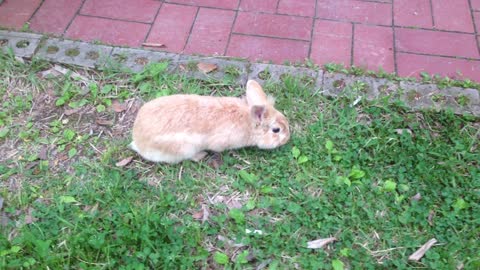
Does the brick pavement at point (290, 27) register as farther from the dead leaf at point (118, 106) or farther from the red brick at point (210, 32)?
the dead leaf at point (118, 106)

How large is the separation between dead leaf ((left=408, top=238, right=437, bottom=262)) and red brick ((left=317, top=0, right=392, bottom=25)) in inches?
85.8

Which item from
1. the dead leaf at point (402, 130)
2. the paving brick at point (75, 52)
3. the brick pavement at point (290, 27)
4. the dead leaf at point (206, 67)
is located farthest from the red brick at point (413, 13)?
the paving brick at point (75, 52)

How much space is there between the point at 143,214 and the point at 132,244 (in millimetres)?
205

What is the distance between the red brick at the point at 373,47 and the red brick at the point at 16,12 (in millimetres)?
3021

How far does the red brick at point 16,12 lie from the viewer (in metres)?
4.21

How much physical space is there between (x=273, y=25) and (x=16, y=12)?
241 centimetres

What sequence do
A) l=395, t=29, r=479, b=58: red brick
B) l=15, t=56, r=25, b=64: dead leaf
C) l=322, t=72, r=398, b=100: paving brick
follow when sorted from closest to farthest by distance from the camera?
l=322, t=72, r=398, b=100: paving brick → l=15, t=56, r=25, b=64: dead leaf → l=395, t=29, r=479, b=58: red brick

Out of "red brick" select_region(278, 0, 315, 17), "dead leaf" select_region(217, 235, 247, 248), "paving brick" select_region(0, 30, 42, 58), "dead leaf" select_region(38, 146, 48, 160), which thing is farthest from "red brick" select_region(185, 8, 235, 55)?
"dead leaf" select_region(217, 235, 247, 248)

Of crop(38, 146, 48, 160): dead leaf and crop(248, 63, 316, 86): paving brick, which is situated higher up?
crop(248, 63, 316, 86): paving brick

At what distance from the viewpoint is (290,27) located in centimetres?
422

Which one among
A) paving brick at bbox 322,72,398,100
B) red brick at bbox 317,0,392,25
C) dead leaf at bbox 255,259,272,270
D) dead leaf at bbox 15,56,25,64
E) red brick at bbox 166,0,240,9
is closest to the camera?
dead leaf at bbox 255,259,272,270

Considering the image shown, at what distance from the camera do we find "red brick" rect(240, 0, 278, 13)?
4.37 m

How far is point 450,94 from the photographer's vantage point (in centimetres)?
369

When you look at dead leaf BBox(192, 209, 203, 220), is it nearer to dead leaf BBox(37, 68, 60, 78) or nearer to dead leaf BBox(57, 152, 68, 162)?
dead leaf BBox(57, 152, 68, 162)
